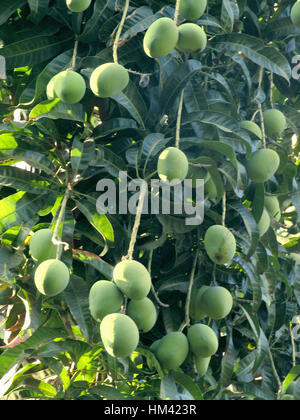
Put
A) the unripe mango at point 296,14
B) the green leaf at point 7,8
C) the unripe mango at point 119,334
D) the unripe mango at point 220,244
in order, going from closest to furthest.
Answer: the unripe mango at point 119,334
the unripe mango at point 220,244
the green leaf at point 7,8
the unripe mango at point 296,14

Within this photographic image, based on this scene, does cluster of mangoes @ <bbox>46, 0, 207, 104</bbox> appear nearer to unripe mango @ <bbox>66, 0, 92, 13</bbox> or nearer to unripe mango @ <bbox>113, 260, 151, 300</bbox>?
unripe mango @ <bbox>66, 0, 92, 13</bbox>

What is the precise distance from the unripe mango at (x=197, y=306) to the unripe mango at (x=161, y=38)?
0.49m

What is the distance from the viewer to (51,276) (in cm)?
98

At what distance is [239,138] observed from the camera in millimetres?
1257

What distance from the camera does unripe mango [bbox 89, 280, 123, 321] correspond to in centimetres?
99

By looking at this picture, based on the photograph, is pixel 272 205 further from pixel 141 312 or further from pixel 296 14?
pixel 141 312

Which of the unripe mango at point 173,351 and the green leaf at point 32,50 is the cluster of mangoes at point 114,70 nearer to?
the green leaf at point 32,50

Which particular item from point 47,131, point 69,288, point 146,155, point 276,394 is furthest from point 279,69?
point 276,394

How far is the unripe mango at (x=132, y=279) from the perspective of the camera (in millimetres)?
958

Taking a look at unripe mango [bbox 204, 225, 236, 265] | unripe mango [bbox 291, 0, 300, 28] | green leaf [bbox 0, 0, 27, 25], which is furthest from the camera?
unripe mango [bbox 291, 0, 300, 28]

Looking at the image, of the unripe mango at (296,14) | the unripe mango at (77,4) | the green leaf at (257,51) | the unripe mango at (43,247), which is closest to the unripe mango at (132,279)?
the unripe mango at (43,247)

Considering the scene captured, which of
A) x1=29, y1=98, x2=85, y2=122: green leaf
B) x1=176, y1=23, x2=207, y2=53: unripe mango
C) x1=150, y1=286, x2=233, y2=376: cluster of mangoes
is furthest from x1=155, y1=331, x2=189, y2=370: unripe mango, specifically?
x1=176, y1=23, x2=207, y2=53: unripe mango

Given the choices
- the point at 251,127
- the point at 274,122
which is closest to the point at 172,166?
the point at 251,127

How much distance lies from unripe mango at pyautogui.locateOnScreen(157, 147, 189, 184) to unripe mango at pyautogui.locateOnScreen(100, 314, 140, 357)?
265 mm
